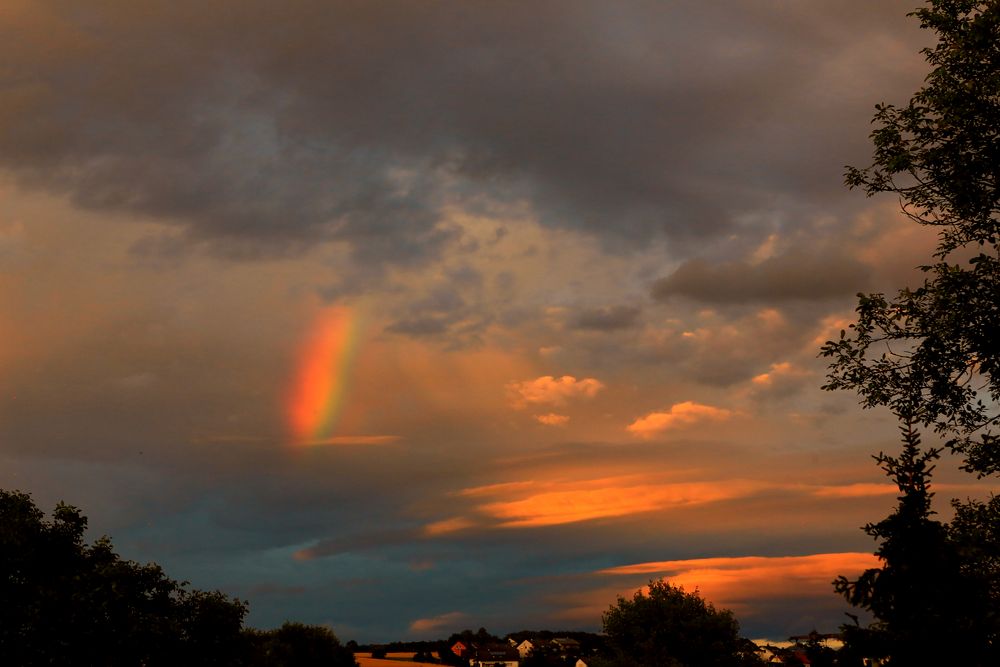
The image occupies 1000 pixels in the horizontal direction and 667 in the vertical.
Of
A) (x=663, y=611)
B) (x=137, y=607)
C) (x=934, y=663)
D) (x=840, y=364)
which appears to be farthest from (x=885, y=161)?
(x=663, y=611)

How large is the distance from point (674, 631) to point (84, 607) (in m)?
63.1

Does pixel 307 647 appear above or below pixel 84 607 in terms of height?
below

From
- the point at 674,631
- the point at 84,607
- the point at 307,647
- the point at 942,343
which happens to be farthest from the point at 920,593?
the point at 307,647

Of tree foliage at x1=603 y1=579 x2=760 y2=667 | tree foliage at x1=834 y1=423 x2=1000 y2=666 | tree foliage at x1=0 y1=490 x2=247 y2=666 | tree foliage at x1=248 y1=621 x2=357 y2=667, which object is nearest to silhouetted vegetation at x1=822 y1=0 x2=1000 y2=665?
tree foliage at x1=834 y1=423 x2=1000 y2=666

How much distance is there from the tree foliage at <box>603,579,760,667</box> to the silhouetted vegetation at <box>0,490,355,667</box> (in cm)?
4441

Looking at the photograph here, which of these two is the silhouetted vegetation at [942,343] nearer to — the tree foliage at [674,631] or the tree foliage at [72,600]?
the tree foliage at [72,600]

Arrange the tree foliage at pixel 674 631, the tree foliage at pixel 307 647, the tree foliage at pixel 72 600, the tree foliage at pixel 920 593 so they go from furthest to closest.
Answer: the tree foliage at pixel 307 647 < the tree foliage at pixel 674 631 < the tree foliage at pixel 72 600 < the tree foliage at pixel 920 593

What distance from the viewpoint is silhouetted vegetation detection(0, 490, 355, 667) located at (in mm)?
49531

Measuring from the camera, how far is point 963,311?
2575cm

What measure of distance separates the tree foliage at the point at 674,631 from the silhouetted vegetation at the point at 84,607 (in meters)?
44.4

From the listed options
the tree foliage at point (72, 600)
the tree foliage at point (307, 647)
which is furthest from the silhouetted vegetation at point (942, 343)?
the tree foliage at point (307, 647)

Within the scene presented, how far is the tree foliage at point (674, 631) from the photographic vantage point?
95.1m

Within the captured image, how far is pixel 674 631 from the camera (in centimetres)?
9675

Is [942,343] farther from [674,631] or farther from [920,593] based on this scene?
[674,631]
